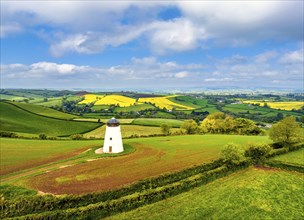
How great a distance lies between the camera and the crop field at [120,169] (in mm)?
32719

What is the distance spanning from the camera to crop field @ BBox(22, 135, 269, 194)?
107ft

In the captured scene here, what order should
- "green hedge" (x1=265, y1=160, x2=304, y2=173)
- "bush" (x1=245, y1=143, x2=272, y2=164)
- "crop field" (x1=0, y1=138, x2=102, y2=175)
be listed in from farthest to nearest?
1. "bush" (x1=245, y1=143, x2=272, y2=164)
2. "green hedge" (x1=265, y1=160, x2=304, y2=173)
3. "crop field" (x1=0, y1=138, x2=102, y2=175)

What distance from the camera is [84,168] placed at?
132 ft

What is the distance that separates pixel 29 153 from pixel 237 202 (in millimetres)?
39884

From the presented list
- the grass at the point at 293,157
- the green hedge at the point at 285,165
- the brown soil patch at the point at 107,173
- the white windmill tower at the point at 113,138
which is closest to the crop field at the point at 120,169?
the brown soil patch at the point at 107,173

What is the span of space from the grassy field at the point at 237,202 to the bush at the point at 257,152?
8.70m

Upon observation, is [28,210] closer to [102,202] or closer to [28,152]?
[102,202]

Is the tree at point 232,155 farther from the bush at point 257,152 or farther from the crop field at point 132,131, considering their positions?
the crop field at point 132,131

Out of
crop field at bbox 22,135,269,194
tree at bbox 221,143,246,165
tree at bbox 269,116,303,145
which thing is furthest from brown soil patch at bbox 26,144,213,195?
tree at bbox 269,116,303,145

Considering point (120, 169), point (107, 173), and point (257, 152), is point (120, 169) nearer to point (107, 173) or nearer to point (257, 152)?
point (107, 173)

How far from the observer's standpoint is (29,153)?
51.2 m

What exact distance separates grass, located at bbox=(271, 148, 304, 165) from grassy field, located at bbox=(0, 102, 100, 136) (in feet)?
208

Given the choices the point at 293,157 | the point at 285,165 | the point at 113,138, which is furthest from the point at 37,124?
the point at 293,157

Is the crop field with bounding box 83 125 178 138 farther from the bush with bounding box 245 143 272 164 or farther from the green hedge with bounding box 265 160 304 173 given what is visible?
the green hedge with bounding box 265 160 304 173
